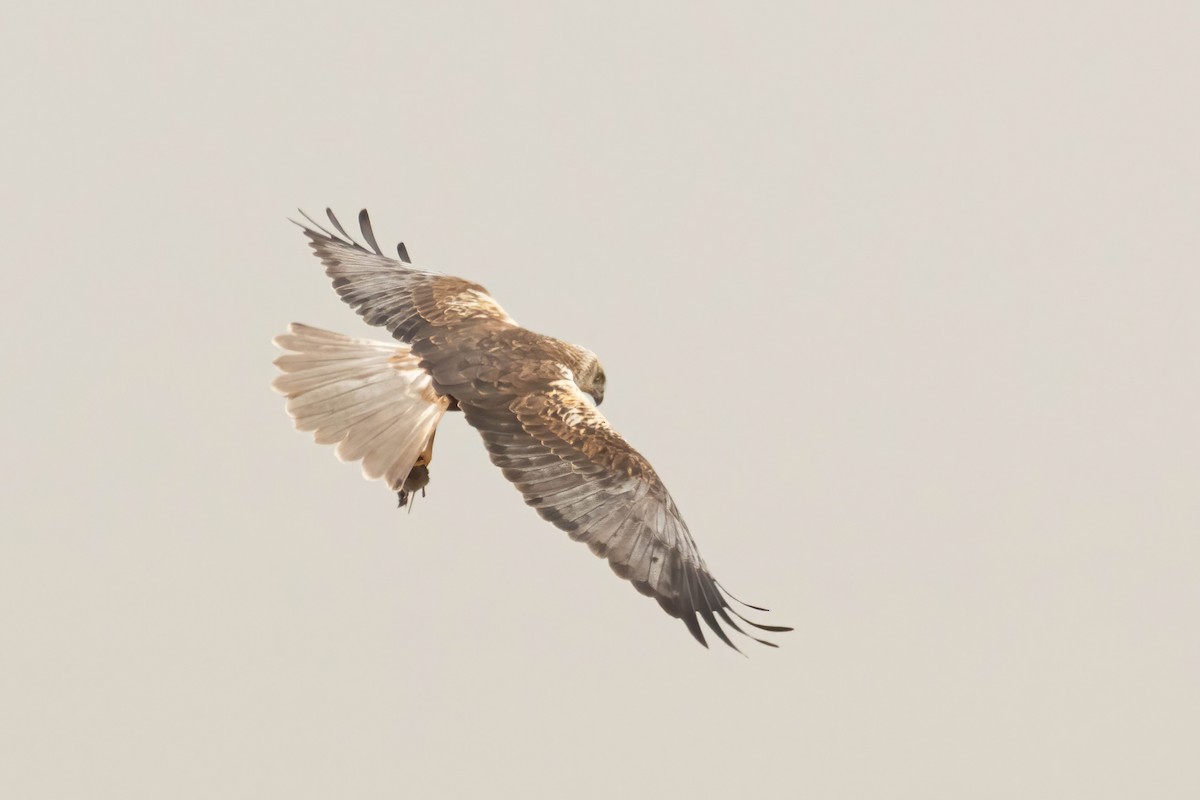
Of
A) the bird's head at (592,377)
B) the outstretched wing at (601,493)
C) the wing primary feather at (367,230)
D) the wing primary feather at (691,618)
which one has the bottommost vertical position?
the wing primary feather at (691,618)

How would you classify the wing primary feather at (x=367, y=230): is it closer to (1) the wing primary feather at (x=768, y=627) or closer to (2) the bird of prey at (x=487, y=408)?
(2) the bird of prey at (x=487, y=408)

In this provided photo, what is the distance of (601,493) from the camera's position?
7395 millimetres

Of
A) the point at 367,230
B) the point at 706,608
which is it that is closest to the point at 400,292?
the point at 367,230

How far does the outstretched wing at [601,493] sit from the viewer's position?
7.16m

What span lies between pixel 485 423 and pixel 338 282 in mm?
1963

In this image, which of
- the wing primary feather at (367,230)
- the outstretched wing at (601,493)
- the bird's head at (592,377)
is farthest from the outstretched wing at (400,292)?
the outstretched wing at (601,493)

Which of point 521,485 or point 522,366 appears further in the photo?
point 522,366

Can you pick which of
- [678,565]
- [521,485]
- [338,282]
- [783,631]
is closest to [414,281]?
[338,282]

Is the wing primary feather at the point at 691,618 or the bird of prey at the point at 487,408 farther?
the bird of prey at the point at 487,408

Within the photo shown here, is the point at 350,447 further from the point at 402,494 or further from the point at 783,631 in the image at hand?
the point at 783,631

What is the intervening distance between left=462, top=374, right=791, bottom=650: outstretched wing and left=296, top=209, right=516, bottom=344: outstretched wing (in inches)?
39.5

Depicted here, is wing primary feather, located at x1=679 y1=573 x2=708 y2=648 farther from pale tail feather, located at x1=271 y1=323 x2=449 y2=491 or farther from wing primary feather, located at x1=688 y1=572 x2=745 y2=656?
pale tail feather, located at x1=271 y1=323 x2=449 y2=491

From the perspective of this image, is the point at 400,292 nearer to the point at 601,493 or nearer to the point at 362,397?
the point at 362,397

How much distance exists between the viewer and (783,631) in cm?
689
